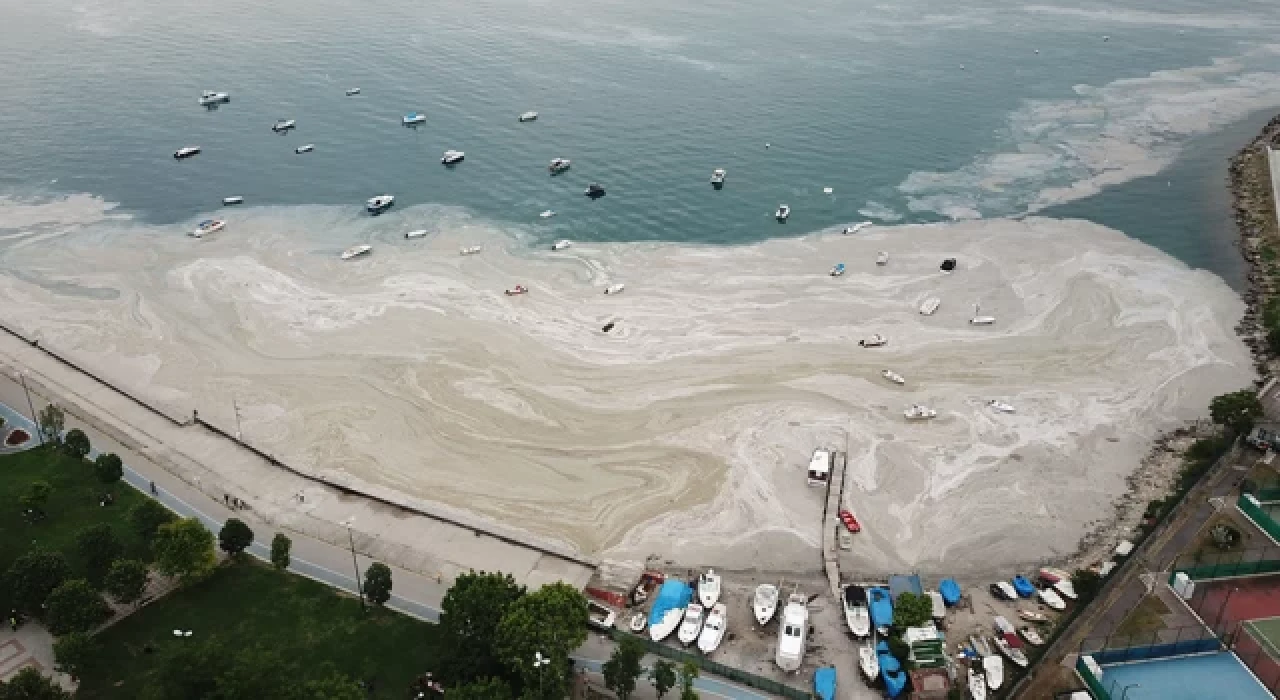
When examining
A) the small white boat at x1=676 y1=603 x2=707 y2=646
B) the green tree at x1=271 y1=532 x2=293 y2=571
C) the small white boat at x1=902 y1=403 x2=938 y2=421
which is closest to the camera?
the small white boat at x1=676 y1=603 x2=707 y2=646

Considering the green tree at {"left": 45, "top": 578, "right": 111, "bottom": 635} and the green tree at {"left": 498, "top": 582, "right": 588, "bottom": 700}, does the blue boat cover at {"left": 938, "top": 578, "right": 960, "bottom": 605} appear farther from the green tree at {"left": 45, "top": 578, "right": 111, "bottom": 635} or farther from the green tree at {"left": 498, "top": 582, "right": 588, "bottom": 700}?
the green tree at {"left": 45, "top": 578, "right": 111, "bottom": 635}

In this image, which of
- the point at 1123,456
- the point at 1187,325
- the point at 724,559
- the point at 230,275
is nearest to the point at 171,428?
the point at 230,275

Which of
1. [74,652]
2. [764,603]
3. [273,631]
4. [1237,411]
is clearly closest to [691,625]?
[764,603]

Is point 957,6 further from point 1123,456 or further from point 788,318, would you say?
point 1123,456

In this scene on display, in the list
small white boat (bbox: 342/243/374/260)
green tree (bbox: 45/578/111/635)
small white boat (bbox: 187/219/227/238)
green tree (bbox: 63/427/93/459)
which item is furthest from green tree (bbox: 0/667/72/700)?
small white boat (bbox: 187/219/227/238)

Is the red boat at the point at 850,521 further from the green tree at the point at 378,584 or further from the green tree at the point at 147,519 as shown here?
the green tree at the point at 147,519
